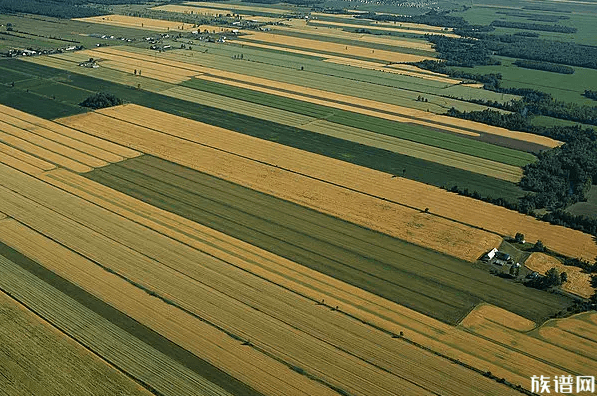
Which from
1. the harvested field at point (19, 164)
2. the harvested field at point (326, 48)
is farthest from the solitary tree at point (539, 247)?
the harvested field at point (326, 48)

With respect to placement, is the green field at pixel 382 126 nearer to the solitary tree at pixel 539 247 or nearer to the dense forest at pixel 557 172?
the dense forest at pixel 557 172

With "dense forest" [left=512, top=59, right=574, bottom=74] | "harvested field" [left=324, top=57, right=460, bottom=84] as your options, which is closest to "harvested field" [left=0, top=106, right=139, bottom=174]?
"harvested field" [left=324, top=57, right=460, bottom=84]

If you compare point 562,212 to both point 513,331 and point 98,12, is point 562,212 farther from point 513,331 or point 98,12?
point 98,12

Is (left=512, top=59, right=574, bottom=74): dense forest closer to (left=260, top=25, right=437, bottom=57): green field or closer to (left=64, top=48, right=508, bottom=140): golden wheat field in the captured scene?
(left=260, top=25, right=437, bottom=57): green field

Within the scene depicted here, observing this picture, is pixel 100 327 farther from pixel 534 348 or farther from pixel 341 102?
pixel 341 102

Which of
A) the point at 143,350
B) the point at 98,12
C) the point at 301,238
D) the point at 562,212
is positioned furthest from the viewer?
the point at 98,12

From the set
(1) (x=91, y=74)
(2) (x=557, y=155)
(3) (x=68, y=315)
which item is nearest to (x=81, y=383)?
(3) (x=68, y=315)
